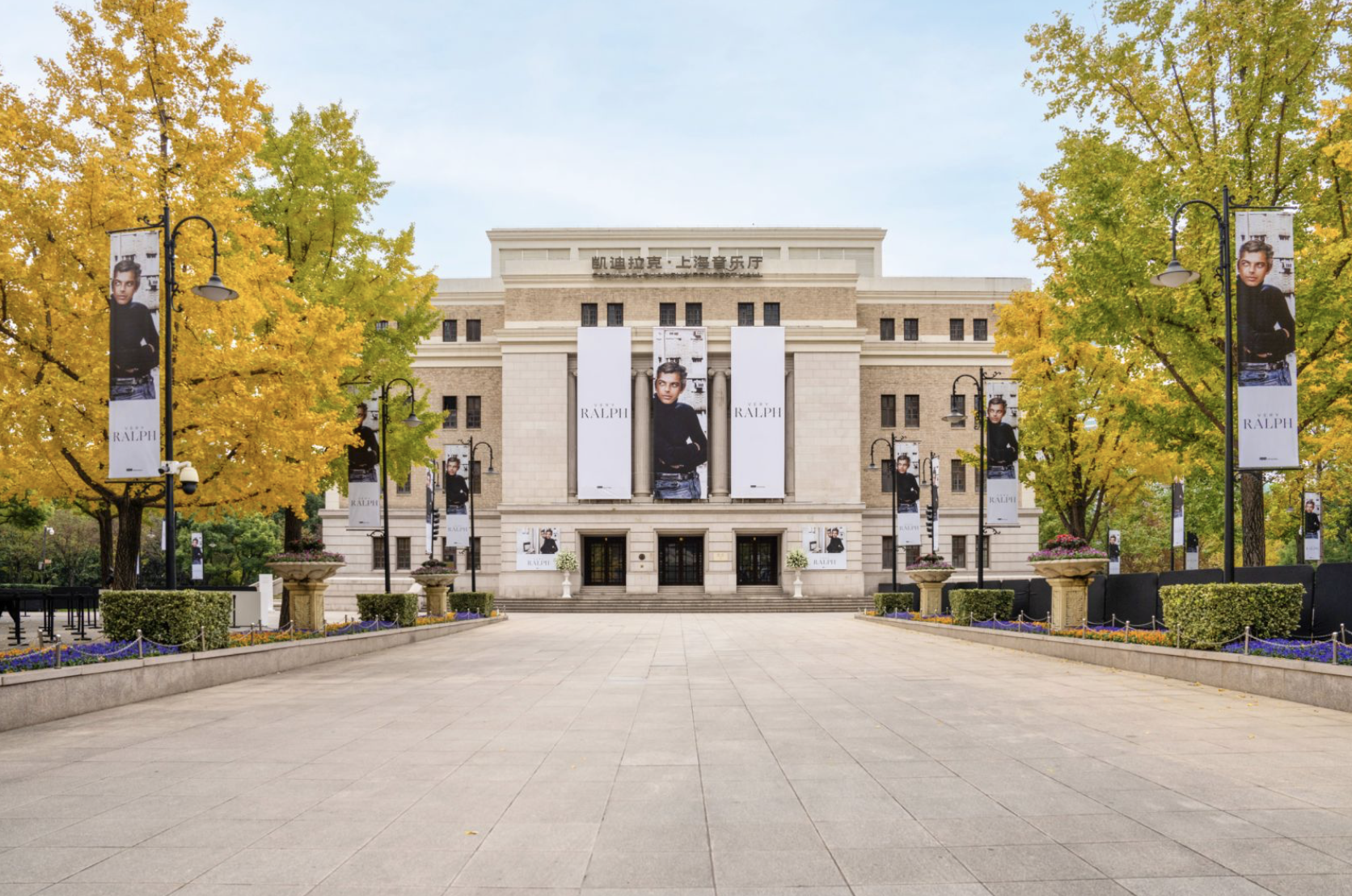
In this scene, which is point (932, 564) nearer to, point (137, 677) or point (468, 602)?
point (468, 602)

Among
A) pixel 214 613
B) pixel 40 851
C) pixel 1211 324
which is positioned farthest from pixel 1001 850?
pixel 1211 324

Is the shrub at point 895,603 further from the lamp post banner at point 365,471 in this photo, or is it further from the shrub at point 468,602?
the lamp post banner at point 365,471

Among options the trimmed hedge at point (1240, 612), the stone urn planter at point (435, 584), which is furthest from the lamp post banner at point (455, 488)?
the trimmed hedge at point (1240, 612)

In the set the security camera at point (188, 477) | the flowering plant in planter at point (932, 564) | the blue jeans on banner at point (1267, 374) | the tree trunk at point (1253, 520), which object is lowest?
the flowering plant in planter at point (932, 564)

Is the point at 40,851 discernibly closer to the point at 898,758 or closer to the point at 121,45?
the point at 898,758

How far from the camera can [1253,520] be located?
19.1 meters

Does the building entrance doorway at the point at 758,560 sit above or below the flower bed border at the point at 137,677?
below

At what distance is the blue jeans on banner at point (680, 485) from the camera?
49.5m

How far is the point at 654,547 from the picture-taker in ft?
165

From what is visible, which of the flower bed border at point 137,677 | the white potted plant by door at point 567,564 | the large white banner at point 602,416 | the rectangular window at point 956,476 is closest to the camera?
the flower bed border at point 137,677

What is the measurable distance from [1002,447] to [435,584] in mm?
19522

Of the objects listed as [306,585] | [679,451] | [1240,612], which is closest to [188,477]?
[306,585]

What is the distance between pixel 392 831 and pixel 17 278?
14679 mm

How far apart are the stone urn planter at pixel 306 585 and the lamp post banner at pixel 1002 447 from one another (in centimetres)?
1885
